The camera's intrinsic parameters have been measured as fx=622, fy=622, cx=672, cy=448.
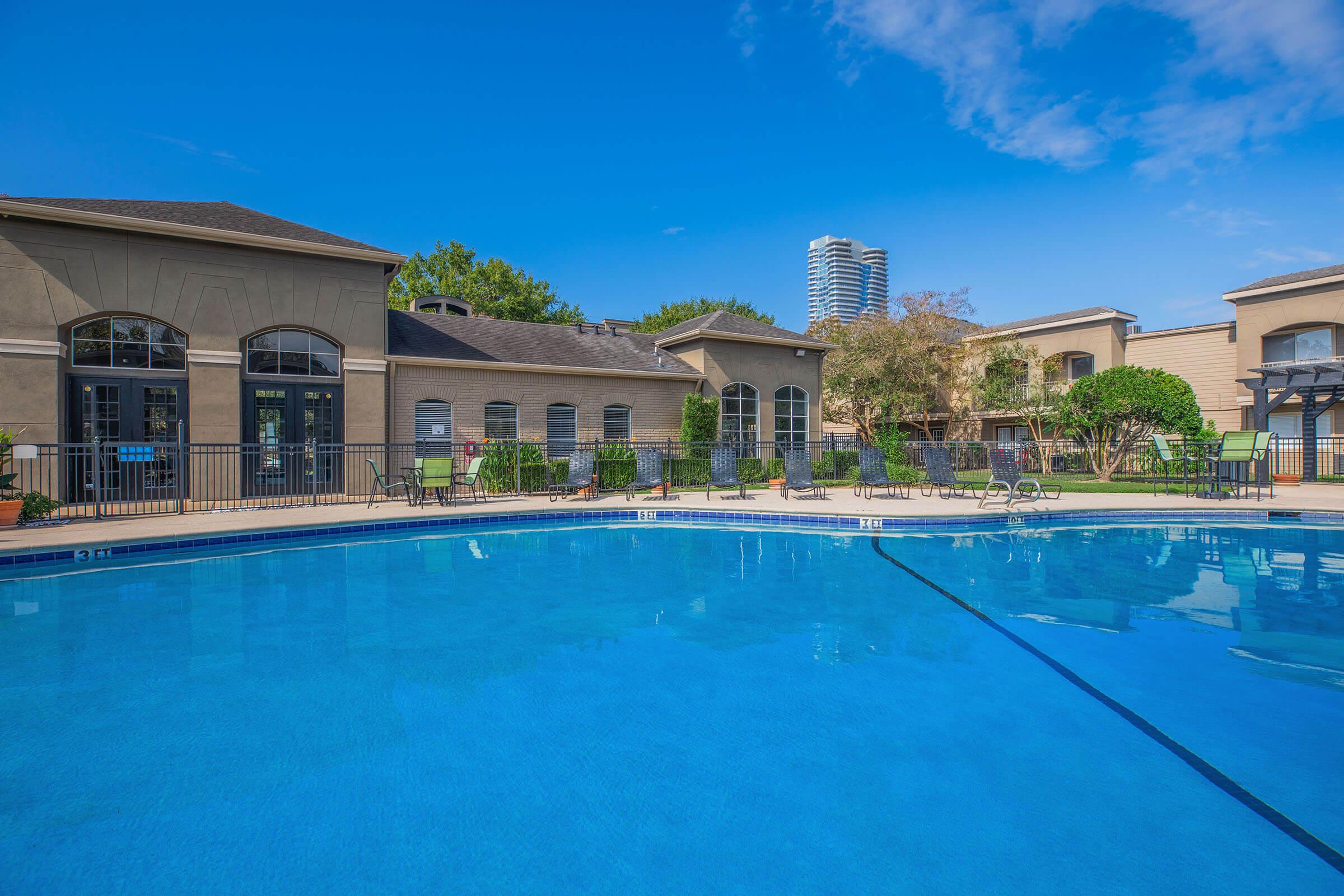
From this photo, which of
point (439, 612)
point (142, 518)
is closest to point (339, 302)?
point (142, 518)

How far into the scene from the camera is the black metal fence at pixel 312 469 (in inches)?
442

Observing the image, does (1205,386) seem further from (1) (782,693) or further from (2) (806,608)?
(1) (782,693)

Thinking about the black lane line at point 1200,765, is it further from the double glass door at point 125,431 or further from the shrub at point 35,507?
the double glass door at point 125,431

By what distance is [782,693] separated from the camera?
3.81 meters

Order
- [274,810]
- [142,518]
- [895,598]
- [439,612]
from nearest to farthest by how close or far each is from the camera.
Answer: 1. [274,810]
2. [439,612]
3. [895,598]
4. [142,518]

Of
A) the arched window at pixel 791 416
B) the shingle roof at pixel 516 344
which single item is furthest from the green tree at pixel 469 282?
the arched window at pixel 791 416

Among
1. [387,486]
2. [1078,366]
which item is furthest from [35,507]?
[1078,366]

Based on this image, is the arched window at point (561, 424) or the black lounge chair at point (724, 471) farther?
the arched window at point (561, 424)

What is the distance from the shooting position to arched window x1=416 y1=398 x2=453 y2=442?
584 inches

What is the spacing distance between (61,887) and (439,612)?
3.50 meters

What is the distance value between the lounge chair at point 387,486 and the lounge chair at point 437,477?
11.3 inches

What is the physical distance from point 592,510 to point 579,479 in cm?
203

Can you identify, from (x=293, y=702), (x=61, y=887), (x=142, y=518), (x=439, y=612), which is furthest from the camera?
(x=142, y=518)

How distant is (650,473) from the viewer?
13.4m
